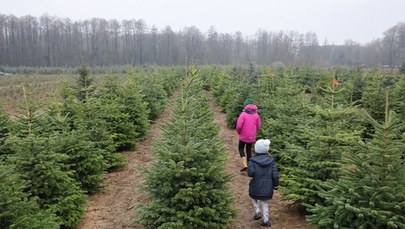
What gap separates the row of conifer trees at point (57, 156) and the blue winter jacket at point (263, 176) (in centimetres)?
353

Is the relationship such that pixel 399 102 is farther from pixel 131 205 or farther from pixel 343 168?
pixel 131 205

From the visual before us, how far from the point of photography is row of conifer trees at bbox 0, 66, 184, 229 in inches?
202

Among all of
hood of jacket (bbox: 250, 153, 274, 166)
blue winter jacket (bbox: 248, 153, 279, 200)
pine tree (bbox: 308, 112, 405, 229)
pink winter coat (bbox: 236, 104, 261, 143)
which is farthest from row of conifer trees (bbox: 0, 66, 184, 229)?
Answer: pine tree (bbox: 308, 112, 405, 229)

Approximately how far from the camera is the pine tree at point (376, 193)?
15.8 ft

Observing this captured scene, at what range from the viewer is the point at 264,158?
6.80 meters

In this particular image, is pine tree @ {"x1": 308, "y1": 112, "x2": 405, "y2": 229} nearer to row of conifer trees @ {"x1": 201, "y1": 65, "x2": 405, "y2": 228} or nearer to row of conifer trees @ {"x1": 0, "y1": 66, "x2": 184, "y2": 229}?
row of conifer trees @ {"x1": 201, "y1": 65, "x2": 405, "y2": 228}

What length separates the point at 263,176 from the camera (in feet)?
22.1

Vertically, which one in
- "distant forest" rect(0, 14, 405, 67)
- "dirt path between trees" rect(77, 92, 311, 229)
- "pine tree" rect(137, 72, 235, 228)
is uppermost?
"distant forest" rect(0, 14, 405, 67)

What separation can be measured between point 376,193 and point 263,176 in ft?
7.34

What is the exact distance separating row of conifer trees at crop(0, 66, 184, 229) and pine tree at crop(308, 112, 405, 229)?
4246 millimetres

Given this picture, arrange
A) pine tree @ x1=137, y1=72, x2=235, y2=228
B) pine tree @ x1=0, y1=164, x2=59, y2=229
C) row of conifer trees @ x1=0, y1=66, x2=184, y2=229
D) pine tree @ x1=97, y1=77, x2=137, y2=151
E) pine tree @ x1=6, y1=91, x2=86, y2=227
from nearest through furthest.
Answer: pine tree @ x1=0, y1=164, x2=59, y2=229 < row of conifer trees @ x1=0, y1=66, x2=184, y2=229 < pine tree @ x1=137, y1=72, x2=235, y2=228 < pine tree @ x1=6, y1=91, x2=86, y2=227 < pine tree @ x1=97, y1=77, x2=137, y2=151

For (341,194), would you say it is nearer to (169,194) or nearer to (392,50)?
(169,194)

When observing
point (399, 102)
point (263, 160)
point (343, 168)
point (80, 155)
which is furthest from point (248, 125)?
point (399, 102)

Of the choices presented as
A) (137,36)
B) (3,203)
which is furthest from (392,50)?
(3,203)
